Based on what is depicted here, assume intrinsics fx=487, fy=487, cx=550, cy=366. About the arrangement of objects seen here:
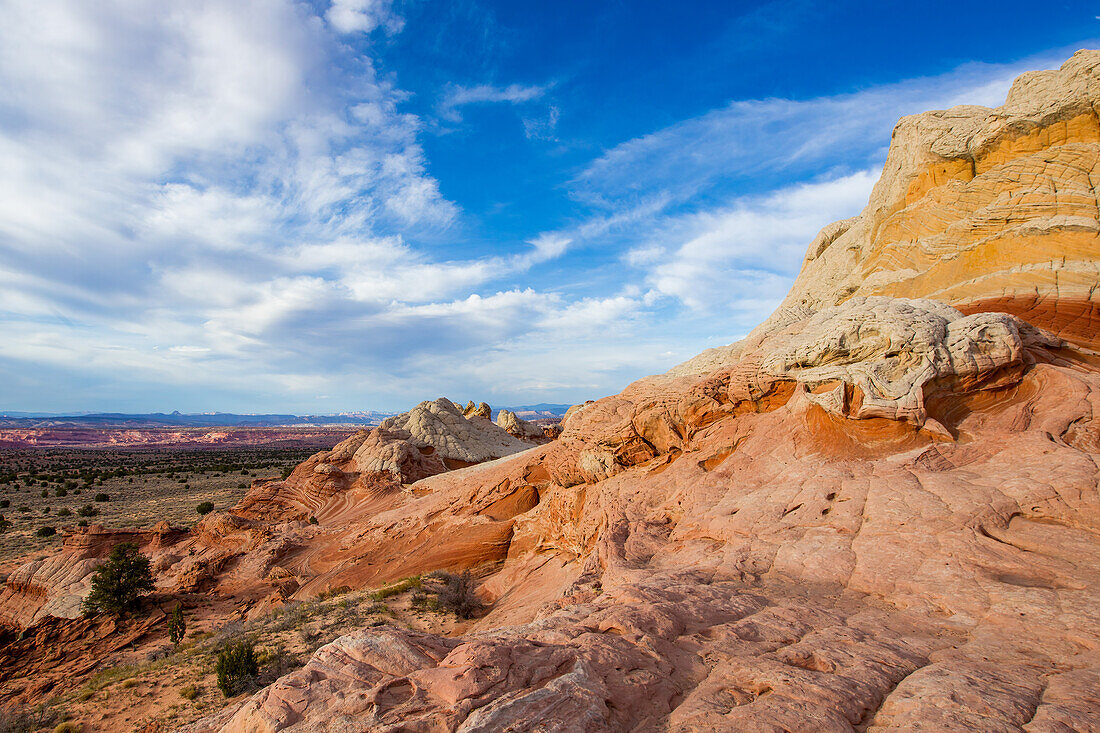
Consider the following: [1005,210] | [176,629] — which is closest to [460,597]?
[176,629]

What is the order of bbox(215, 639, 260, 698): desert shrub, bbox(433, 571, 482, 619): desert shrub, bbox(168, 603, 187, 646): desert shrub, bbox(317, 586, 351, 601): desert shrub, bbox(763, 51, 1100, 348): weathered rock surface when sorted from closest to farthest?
bbox(215, 639, 260, 698): desert shrub < bbox(763, 51, 1100, 348): weathered rock surface < bbox(433, 571, 482, 619): desert shrub < bbox(168, 603, 187, 646): desert shrub < bbox(317, 586, 351, 601): desert shrub

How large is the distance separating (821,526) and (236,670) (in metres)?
12.5

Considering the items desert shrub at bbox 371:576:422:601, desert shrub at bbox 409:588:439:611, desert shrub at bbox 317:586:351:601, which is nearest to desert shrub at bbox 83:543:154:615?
desert shrub at bbox 317:586:351:601

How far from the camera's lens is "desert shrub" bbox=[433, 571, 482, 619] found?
13555 millimetres

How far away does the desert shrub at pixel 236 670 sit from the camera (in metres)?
10.4

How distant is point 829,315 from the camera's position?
41.7ft

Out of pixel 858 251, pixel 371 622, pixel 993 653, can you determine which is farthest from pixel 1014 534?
pixel 858 251

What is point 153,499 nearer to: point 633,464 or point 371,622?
point 371,622

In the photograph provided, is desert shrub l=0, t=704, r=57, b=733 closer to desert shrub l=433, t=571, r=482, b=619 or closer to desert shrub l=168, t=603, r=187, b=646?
desert shrub l=168, t=603, r=187, b=646

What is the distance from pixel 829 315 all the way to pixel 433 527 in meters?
14.8

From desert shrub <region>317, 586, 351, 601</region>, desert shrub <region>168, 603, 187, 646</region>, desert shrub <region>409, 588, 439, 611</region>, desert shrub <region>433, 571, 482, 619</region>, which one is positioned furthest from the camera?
desert shrub <region>317, 586, 351, 601</region>

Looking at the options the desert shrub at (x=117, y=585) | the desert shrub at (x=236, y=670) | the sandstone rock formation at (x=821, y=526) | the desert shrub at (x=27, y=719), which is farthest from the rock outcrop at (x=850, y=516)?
the desert shrub at (x=27, y=719)

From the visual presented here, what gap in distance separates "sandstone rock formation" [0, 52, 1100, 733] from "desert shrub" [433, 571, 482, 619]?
2.16 ft

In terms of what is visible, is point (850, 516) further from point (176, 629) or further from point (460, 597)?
point (176, 629)
